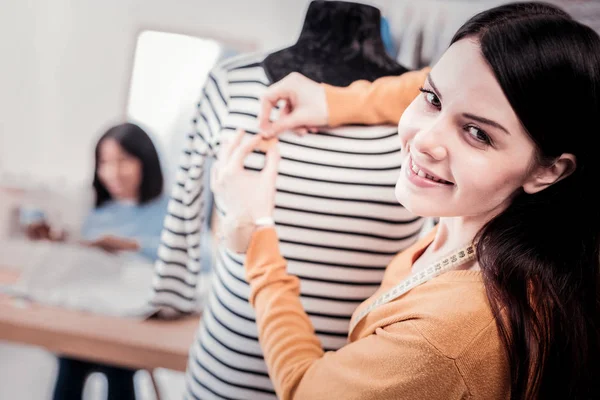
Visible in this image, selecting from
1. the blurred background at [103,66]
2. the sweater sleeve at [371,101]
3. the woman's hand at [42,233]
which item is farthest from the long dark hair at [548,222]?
the woman's hand at [42,233]

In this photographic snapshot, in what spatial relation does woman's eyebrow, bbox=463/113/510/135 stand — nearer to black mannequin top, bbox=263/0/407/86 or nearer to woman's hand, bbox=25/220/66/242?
black mannequin top, bbox=263/0/407/86

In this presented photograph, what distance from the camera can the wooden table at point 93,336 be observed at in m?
1.05

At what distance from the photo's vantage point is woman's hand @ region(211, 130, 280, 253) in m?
0.78

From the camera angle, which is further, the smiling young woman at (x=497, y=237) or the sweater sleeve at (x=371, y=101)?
the sweater sleeve at (x=371, y=101)

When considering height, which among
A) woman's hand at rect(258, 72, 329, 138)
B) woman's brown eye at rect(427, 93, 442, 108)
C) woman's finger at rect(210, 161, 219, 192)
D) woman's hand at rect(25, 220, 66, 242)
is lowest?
woman's hand at rect(25, 220, 66, 242)

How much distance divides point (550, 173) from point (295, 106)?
38 centimetres

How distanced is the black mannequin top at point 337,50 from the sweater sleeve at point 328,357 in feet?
0.86

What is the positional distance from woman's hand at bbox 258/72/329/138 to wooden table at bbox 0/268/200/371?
482 millimetres

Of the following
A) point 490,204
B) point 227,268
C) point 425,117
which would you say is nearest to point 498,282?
point 490,204

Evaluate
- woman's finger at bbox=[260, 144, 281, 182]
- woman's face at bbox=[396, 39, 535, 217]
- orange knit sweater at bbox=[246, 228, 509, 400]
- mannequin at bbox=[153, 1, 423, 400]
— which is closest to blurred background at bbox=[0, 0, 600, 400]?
mannequin at bbox=[153, 1, 423, 400]

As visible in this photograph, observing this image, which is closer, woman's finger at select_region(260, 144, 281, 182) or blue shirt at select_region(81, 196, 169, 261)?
woman's finger at select_region(260, 144, 281, 182)

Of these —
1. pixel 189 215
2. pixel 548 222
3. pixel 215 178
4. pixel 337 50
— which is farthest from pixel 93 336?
pixel 548 222

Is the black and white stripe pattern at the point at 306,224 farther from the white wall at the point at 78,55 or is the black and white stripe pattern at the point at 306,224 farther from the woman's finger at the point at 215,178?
the white wall at the point at 78,55

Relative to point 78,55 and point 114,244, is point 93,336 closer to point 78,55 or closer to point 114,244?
point 114,244
